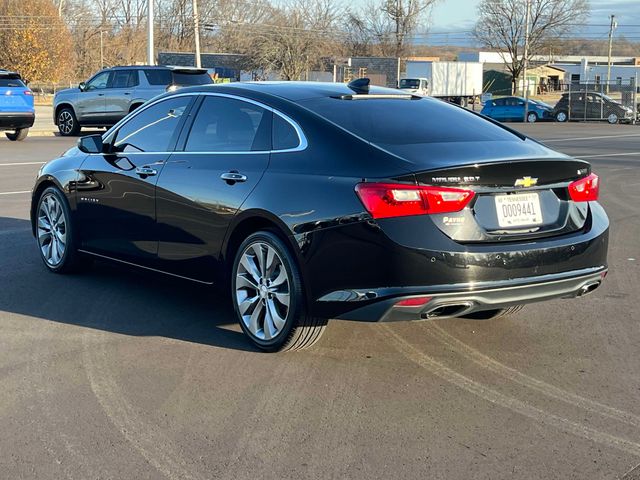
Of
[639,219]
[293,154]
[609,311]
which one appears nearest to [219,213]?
[293,154]

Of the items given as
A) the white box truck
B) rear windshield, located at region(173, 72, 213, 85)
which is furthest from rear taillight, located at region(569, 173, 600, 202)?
the white box truck

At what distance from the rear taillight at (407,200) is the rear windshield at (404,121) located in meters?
0.48

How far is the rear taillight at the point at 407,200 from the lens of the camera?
4.63m

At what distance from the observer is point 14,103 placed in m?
21.9

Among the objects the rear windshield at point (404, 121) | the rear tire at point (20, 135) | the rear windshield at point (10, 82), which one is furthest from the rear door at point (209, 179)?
the rear tire at point (20, 135)

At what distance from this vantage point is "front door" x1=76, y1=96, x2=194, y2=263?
6305 millimetres

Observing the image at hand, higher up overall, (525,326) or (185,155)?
(185,155)

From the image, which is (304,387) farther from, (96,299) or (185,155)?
(96,299)

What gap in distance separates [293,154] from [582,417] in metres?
2.21

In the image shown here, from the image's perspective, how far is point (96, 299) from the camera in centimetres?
666

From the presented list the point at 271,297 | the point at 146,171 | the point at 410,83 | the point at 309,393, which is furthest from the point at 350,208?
the point at 410,83

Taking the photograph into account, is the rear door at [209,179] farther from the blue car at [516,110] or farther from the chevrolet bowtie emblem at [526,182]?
the blue car at [516,110]

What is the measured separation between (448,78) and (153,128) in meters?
55.8

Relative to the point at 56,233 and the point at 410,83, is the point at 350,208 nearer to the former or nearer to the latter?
the point at 56,233
